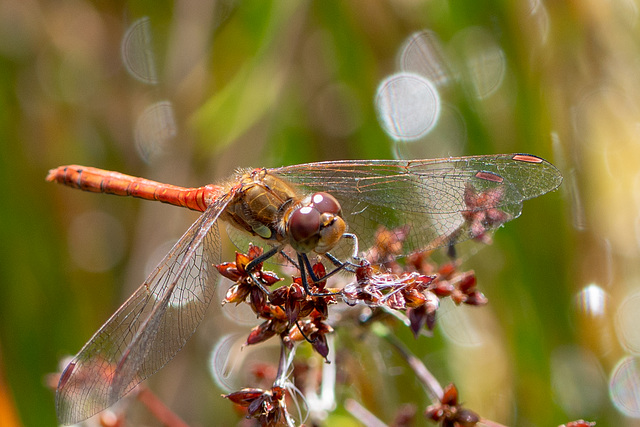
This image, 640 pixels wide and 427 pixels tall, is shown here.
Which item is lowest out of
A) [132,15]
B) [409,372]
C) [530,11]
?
[409,372]

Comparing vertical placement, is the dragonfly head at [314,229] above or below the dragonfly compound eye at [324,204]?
below

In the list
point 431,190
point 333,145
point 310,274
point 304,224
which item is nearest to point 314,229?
point 304,224

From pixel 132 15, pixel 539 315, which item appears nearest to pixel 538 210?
pixel 539 315

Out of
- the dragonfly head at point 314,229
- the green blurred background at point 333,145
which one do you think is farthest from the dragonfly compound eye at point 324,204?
the green blurred background at point 333,145

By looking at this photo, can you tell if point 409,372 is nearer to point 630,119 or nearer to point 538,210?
point 538,210

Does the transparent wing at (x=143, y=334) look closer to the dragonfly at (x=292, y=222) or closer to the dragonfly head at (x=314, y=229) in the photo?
the dragonfly at (x=292, y=222)

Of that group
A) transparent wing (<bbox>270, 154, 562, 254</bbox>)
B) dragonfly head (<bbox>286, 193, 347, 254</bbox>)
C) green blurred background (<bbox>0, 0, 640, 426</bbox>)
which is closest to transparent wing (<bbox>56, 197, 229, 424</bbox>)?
dragonfly head (<bbox>286, 193, 347, 254</bbox>)
